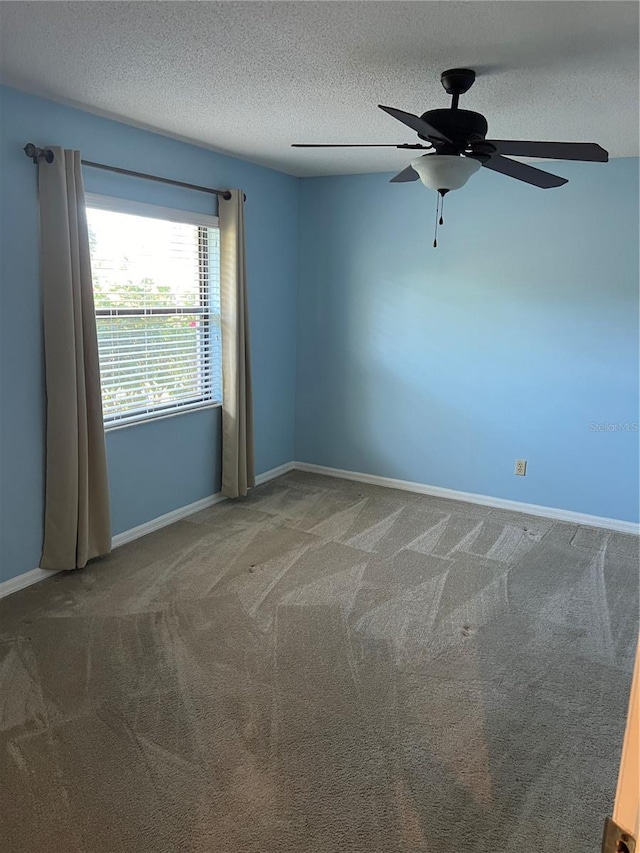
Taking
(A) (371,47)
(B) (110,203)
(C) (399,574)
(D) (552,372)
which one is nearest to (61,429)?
(B) (110,203)

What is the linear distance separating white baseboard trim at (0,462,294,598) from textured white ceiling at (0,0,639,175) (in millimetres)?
2350

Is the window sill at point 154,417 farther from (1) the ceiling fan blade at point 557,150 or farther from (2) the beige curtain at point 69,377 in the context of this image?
(1) the ceiling fan blade at point 557,150

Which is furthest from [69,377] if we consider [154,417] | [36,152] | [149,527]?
[149,527]

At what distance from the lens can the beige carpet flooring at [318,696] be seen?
6.22 feet

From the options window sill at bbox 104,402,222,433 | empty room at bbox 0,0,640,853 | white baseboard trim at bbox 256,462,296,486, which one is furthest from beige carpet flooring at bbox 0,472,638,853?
white baseboard trim at bbox 256,462,296,486

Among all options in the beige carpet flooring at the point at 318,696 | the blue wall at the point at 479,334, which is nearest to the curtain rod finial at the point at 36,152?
the beige carpet flooring at the point at 318,696

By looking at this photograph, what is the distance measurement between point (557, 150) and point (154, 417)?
8.79ft

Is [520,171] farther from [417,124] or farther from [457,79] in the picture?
[417,124]

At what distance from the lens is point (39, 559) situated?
10.8ft

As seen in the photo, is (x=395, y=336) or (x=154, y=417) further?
(x=395, y=336)

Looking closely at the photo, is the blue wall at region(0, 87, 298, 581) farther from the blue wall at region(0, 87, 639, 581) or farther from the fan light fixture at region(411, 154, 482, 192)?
the fan light fixture at region(411, 154, 482, 192)

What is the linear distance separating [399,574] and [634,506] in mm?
1780

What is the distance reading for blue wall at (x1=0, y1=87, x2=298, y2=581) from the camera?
2.97m

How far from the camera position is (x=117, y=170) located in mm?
3363
